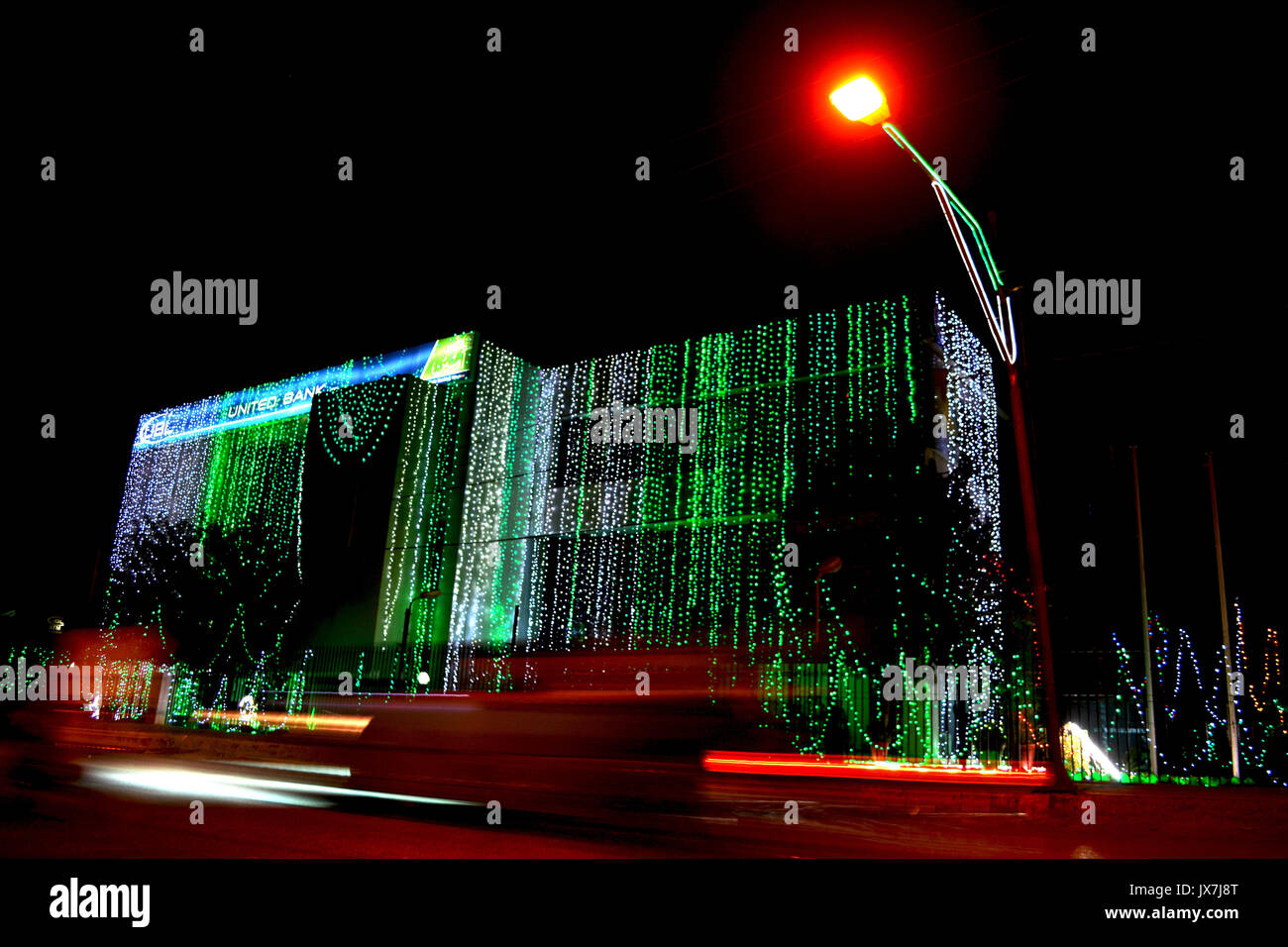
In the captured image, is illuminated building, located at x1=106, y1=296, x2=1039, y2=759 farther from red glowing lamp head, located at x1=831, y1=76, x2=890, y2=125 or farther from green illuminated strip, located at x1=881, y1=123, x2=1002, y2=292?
red glowing lamp head, located at x1=831, y1=76, x2=890, y2=125

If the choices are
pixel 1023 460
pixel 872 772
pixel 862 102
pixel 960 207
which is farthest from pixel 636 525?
pixel 862 102

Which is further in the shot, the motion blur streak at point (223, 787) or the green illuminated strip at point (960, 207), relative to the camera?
the motion blur streak at point (223, 787)

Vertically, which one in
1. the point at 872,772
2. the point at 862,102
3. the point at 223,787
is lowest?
the point at 223,787

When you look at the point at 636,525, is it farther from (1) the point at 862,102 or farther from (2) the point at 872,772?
(1) the point at 862,102

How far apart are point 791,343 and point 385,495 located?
41.1 feet

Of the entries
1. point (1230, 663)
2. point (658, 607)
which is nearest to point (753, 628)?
point (658, 607)

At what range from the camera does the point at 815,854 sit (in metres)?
6.99

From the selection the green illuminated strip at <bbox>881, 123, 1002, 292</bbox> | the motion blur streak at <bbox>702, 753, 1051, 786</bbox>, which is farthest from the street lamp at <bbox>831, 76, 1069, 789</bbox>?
the motion blur streak at <bbox>702, 753, 1051, 786</bbox>

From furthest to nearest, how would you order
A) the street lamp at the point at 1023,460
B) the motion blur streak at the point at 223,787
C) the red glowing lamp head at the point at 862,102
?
the motion blur streak at the point at 223,787 → the street lamp at the point at 1023,460 → the red glowing lamp head at the point at 862,102

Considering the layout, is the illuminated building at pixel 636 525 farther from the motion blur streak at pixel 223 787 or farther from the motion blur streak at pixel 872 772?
the motion blur streak at pixel 223 787

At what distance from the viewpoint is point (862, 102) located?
6.26m

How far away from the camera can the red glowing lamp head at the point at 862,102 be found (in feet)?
20.2

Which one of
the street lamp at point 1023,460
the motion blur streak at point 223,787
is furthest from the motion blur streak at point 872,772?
the motion blur streak at point 223,787
